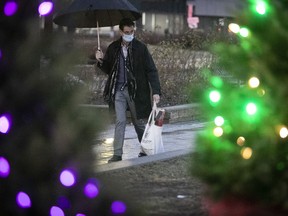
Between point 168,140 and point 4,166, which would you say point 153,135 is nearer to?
point 168,140

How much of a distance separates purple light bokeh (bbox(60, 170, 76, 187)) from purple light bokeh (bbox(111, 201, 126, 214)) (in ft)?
1.00

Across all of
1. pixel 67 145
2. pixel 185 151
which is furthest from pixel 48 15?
pixel 185 151

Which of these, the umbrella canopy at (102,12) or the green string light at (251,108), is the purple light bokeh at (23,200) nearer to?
the green string light at (251,108)

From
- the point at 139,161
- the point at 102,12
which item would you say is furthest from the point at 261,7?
the point at 102,12

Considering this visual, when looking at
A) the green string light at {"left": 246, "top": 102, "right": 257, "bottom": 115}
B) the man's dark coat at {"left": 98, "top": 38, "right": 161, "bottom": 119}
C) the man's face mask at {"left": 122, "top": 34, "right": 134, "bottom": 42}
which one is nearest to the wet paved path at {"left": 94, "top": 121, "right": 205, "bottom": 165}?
the man's dark coat at {"left": 98, "top": 38, "right": 161, "bottom": 119}

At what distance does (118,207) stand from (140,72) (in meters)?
4.63

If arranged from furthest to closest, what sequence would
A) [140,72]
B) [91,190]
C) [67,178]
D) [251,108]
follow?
[140,72], [251,108], [91,190], [67,178]

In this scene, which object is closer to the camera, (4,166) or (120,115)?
(4,166)

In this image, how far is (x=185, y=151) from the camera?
8.48m

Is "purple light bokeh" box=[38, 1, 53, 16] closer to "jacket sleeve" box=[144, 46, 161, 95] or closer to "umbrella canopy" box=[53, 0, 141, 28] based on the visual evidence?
"umbrella canopy" box=[53, 0, 141, 28]

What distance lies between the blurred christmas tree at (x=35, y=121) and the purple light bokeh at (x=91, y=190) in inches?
3.9

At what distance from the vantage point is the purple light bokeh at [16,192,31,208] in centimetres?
406

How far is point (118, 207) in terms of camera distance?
4.32 meters

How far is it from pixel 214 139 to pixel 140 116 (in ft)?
14.3
